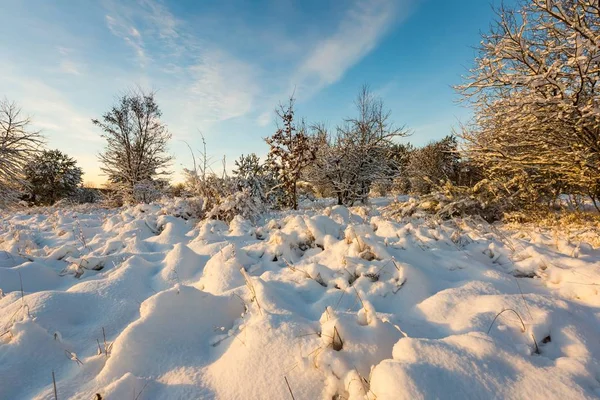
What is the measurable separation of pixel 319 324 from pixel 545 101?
3.71 meters

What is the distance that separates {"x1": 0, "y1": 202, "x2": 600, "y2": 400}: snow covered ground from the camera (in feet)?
3.83

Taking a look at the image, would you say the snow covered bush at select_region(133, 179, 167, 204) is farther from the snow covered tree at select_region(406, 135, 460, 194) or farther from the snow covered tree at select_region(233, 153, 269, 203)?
the snow covered tree at select_region(406, 135, 460, 194)

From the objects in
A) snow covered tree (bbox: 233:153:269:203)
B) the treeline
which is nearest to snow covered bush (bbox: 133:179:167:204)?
the treeline

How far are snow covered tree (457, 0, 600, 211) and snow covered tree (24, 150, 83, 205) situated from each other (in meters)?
26.3

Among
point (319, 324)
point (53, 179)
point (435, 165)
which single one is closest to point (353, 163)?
point (435, 165)

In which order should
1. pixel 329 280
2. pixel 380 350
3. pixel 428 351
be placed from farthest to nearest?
pixel 329 280 < pixel 380 350 < pixel 428 351

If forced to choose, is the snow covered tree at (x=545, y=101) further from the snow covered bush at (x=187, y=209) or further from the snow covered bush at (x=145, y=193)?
the snow covered bush at (x=145, y=193)

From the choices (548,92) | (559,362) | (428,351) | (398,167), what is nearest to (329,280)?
(428,351)

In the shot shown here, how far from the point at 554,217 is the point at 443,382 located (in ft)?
20.0

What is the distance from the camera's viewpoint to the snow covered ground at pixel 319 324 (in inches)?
45.9

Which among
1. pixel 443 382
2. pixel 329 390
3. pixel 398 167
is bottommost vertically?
pixel 329 390

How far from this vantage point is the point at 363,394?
1.08 m

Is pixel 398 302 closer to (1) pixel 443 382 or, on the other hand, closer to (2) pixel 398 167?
(1) pixel 443 382

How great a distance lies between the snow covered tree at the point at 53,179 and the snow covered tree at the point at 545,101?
86.3ft
